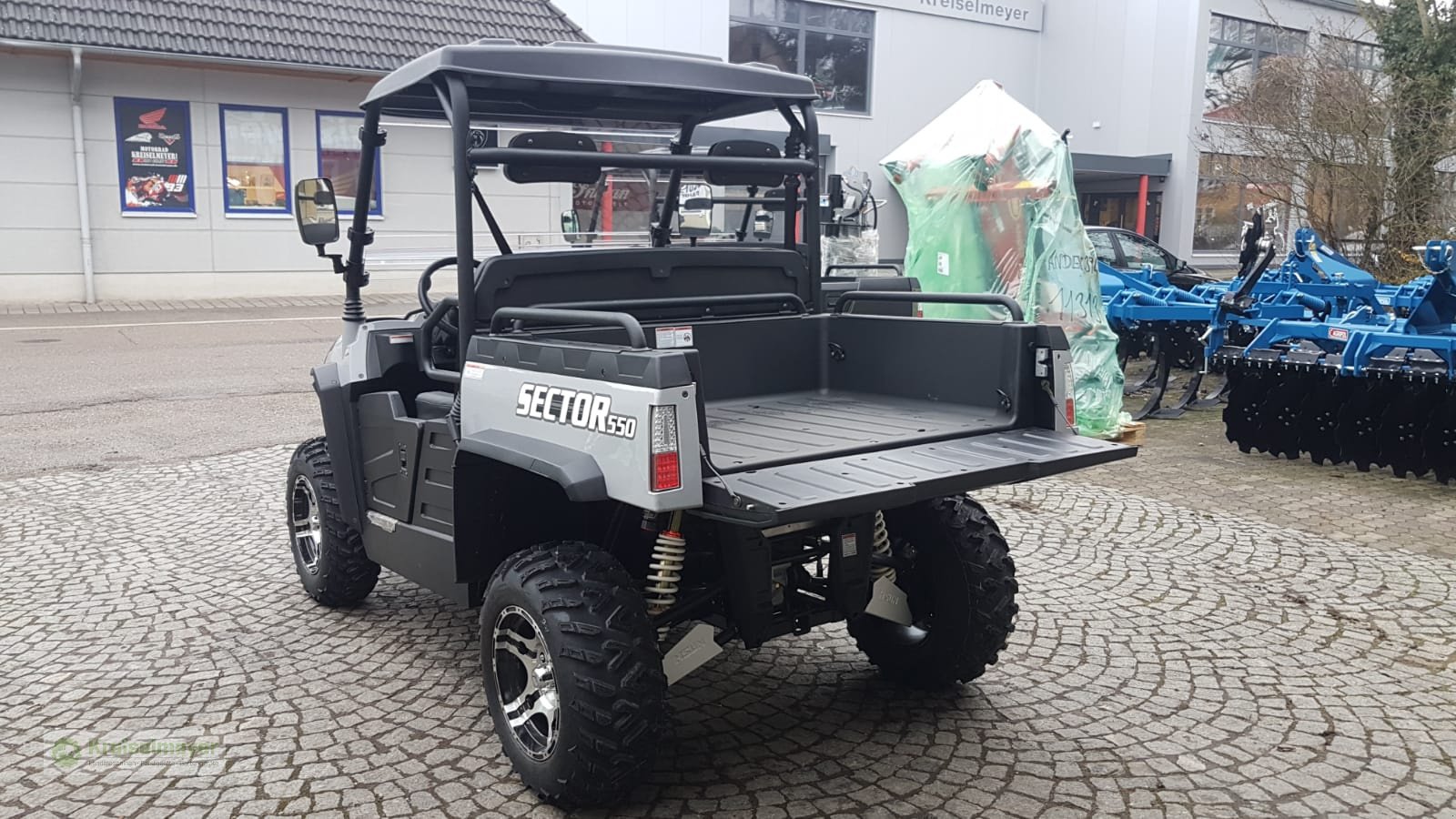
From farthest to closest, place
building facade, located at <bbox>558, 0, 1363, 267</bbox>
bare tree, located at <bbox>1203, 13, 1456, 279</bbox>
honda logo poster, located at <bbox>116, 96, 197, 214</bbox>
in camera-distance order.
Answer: building facade, located at <bbox>558, 0, 1363, 267</bbox> → honda logo poster, located at <bbox>116, 96, 197, 214</bbox> → bare tree, located at <bbox>1203, 13, 1456, 279</bbox>

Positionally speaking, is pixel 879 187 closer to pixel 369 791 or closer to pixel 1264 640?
pixel 1264 640

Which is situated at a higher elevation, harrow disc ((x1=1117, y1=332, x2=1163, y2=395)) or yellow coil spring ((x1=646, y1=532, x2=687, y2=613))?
yellow coil spring ((x1=646, y1=532, x2=687, y2=613))

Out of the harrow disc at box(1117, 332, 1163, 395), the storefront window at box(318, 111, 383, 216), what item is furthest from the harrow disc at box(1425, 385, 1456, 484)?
the storefront window at box(318, 111, 383, 216)

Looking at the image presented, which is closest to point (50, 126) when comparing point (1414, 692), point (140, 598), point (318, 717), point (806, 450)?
point (140, 598)

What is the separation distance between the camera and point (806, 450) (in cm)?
356

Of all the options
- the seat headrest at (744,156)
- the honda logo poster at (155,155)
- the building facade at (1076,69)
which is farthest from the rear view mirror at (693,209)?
the building facade at (1076,69)

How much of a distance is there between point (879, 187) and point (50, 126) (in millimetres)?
16711

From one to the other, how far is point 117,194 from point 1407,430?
16.0 metres

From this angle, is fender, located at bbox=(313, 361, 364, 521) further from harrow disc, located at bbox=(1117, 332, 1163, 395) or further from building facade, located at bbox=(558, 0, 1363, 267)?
building facade, located at bbox=(558, 0, 1363, 267)

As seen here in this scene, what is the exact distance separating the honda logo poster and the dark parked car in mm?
12469

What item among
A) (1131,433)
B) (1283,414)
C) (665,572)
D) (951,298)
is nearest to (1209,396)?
(1131,433)

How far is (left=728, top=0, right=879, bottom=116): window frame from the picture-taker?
2512 centimetres

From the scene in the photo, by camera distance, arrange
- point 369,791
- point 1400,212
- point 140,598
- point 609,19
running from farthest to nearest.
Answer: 1. point 609,19
2. point 1400,212
3. point 140,598
4. point 369,791

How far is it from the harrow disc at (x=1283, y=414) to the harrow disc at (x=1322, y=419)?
0.14ft
